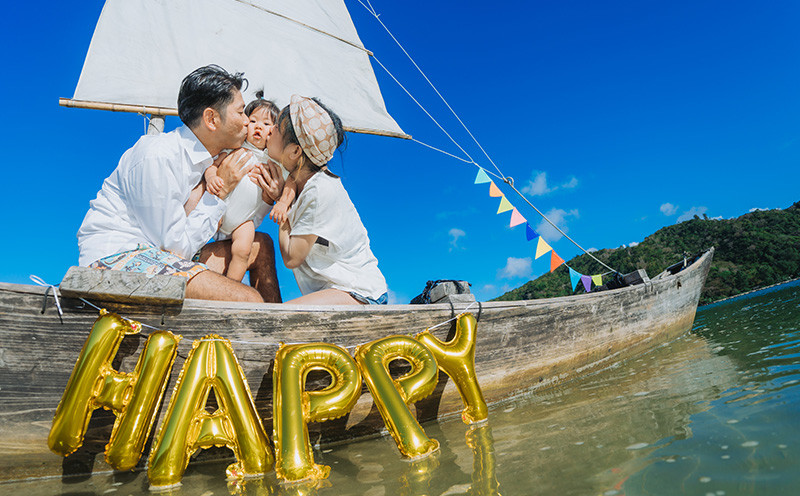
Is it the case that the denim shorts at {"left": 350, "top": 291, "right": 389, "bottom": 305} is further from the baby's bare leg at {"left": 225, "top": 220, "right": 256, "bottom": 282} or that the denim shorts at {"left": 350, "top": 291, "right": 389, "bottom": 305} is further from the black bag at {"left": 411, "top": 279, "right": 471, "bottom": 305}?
the baby's bare leg at {"left": 225, "top": 220, "right": 256, "bottom": 282}

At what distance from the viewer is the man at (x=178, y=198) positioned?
218cm

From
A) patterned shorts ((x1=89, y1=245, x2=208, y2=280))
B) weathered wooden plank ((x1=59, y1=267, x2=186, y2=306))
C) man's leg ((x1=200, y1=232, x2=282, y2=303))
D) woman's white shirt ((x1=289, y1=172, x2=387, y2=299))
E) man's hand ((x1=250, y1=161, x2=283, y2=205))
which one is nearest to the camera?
weathered wooden plank ((x1=59, y1=267, x2=186, y2=306))

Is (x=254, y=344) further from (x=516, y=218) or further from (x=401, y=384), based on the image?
(x=516, y=218)

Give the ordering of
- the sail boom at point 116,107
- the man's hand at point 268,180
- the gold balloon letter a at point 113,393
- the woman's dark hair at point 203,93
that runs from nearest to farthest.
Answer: the gold balloon letter a at point 113,393 < the woman's dark hair at point 203,93 < the man's hand at point 268,180 < the sail boom at point 116,107

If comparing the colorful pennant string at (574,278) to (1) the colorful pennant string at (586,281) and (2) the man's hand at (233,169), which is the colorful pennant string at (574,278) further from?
(2) the man's hand at (233,169)

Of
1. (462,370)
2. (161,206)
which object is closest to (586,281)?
(462,370)

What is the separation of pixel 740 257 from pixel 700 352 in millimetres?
42667

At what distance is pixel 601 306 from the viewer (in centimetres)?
381

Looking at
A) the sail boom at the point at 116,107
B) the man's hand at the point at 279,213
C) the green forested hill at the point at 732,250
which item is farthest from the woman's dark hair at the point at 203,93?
the green forested hill at the point at 732,250

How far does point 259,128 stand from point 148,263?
1.40 meters

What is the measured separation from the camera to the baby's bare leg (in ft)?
9.29

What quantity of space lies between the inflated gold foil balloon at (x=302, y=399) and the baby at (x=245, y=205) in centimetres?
116

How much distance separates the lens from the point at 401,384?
6.84 ft

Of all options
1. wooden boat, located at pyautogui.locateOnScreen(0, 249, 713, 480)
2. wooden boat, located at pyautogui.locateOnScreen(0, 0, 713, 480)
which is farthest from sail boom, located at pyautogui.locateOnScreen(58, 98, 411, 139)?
wooden boat, located at pyautogui.locateOnScreen(0, 249, 713, 480)
